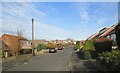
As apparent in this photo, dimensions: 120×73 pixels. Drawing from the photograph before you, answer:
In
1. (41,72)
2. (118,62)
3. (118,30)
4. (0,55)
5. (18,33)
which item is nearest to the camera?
(118,62)

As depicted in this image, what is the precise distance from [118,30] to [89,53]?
15148mm

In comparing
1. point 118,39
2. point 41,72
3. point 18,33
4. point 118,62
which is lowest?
point 41,72

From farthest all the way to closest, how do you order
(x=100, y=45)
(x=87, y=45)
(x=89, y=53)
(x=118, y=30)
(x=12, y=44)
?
(x=12, y=44), (x=87, y=45), (x=89, y=53), (x=100, y=45), (x=118, y=30)

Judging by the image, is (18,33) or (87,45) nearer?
(87,45)

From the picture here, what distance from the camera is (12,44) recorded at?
46.6m

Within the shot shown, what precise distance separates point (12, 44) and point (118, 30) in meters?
35.2

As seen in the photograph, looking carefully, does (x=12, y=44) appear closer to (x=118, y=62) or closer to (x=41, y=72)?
(x=41, y=72)

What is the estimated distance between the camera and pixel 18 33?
183ft

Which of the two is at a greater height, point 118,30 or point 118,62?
point 118,30

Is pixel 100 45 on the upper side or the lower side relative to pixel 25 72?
upper

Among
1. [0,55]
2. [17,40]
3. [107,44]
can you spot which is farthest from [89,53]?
[17,40]

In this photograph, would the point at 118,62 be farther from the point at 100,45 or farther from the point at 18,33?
the point at 18,33

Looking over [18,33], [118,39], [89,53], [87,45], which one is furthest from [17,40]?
[118,39]

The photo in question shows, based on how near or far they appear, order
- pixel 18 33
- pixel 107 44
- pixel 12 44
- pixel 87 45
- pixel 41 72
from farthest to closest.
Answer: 1. pixel 18 33
2. pixel 12 44
3. pixel 87 45
4. pixel 107 44
5. pixel 41 72
